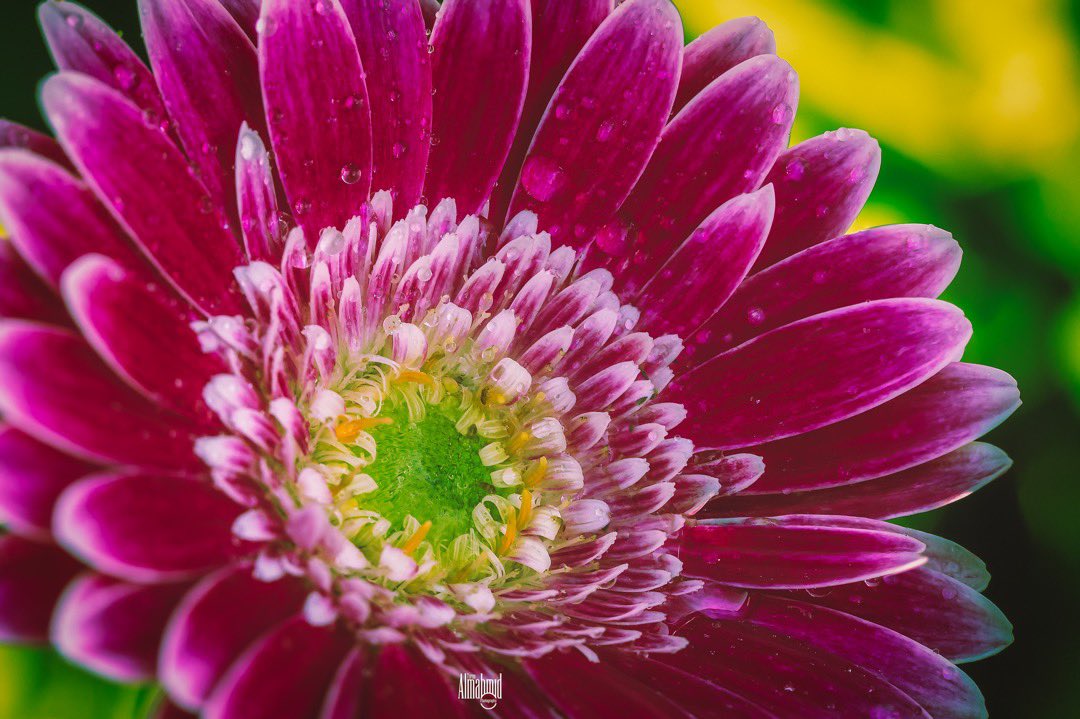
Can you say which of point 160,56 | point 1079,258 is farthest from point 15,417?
point 1079,258

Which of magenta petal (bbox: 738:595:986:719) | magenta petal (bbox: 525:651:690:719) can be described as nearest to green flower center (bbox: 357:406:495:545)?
magenta petal (bbox: 525:651:690:719)

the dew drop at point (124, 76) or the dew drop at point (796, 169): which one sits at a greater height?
the dew drop at point (124, 76)

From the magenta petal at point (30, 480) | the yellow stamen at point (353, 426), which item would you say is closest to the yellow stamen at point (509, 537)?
the yellow stamen at point (353, 426)

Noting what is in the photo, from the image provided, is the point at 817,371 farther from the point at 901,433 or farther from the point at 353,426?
the point at 353,426

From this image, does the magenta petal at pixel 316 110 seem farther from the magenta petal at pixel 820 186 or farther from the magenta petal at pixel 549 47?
the magenta petal at pixel 820 186

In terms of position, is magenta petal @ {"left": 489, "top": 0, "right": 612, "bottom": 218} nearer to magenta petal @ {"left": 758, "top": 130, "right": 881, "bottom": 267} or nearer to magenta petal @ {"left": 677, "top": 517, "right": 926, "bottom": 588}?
magenta petal @ {"left": 758, "top": 130, "right": 881, "bottom": 267}

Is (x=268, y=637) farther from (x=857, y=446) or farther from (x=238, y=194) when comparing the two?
(x=857, y=446)

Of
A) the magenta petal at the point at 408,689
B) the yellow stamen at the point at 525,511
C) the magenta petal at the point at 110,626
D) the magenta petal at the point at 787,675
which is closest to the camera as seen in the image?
the magenta petal at the point at 110,626
